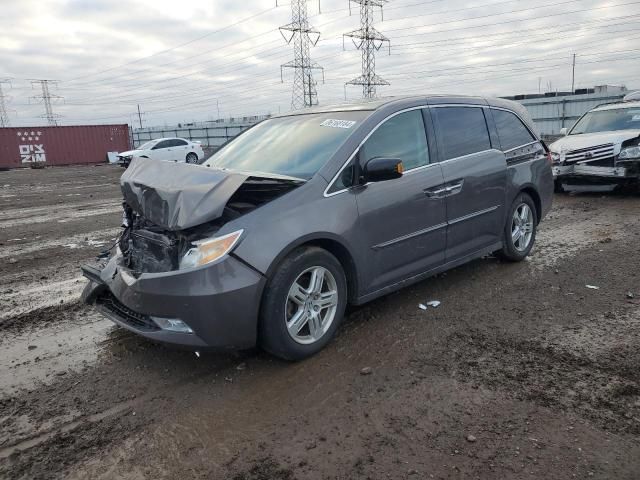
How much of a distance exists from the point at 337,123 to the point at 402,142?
59 centimetres

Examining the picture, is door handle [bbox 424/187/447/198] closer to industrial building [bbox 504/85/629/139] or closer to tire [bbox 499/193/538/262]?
tire [bbox 499/193/538/262]

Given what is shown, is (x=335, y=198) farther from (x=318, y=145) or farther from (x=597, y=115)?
(x=597, y=115)

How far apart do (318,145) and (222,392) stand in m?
2.03

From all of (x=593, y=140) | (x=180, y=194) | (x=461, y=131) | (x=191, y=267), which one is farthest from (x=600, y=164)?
(x=191, y=267)

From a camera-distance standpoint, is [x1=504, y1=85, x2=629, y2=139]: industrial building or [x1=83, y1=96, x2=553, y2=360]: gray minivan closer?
[x1=83, y1=96, x2=553, y2=360]: gray minivan

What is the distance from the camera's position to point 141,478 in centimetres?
249

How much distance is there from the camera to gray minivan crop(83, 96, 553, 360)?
3221 millimetres

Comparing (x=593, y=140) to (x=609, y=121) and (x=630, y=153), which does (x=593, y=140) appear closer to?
(x=630, y=153)

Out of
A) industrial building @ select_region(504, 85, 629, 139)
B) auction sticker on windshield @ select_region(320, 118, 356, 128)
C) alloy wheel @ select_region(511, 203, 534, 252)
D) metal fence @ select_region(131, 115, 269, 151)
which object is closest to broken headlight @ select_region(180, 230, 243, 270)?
auction sticker on windshield @ select_region(320, 118, 356, 128)

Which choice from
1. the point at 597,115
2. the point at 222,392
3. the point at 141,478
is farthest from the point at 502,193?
the point at 597,115

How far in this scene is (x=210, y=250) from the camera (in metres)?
3.20

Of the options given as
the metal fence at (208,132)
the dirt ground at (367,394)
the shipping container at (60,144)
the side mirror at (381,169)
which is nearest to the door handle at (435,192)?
the side mirror at (381,169)

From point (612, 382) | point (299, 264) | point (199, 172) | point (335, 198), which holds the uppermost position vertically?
point (199, 172)

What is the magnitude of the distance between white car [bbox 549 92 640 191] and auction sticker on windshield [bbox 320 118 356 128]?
7.40m
